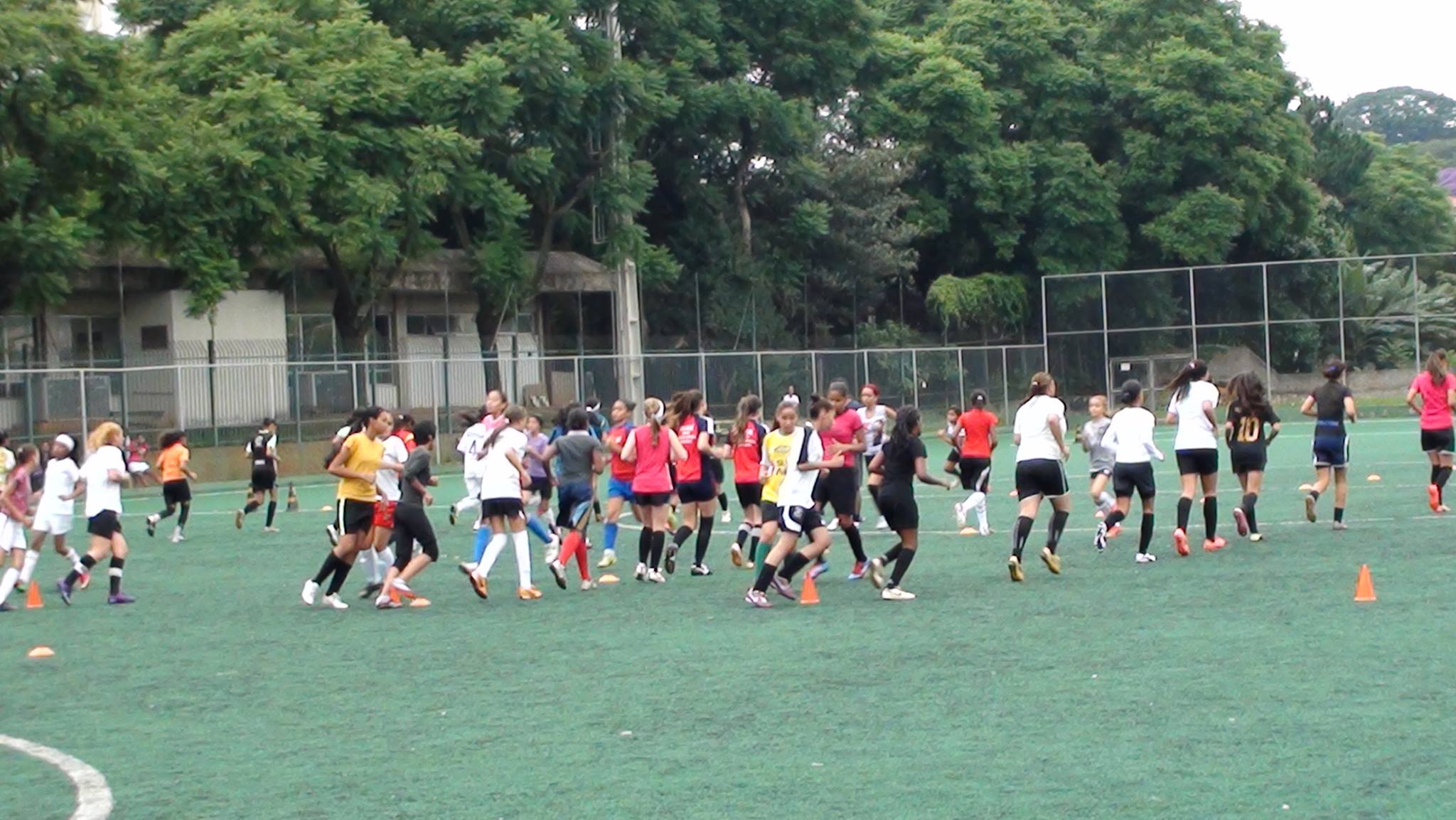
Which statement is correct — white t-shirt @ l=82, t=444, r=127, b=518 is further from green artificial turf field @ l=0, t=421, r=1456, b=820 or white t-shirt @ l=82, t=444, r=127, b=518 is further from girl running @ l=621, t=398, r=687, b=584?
girl running @ l=621, t=398, r=687, b=584

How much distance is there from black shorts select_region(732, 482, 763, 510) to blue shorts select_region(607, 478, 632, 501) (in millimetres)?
1031

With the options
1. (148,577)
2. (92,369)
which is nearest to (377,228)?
(92,369)

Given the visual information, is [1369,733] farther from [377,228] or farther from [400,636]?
[377,228]

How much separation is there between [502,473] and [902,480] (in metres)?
3.30

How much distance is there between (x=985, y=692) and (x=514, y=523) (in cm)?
622

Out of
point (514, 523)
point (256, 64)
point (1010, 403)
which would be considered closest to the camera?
point (514, 523)

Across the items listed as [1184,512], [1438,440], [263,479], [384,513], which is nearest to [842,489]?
[1184,512]

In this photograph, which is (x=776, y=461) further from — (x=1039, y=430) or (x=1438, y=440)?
(x=1438, y=440)

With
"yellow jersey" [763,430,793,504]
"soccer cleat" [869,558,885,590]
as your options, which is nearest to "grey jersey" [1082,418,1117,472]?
"soccer cleat" [869,558,885,590]

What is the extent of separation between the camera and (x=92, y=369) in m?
34.3

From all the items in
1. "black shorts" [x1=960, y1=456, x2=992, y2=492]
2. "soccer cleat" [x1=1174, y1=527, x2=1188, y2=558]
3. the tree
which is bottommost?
"soccer cleat" [x1=1174, y1=527, x2=1188, y2=558]

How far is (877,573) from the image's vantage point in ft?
47.5

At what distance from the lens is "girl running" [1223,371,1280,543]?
16.8 metres

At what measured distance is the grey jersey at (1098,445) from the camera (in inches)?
715
